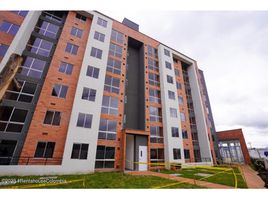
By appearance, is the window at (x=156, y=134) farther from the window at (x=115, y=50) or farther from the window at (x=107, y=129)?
the window at (x=115, y=50)

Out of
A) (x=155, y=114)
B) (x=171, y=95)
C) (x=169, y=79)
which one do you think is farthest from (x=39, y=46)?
(x=171, y=95)

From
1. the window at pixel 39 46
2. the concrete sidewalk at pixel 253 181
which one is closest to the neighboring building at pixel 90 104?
the window at pixel 39 46

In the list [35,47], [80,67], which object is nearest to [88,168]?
[80,67]

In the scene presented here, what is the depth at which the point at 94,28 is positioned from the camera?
19.6 meters

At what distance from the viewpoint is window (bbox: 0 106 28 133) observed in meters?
11.8

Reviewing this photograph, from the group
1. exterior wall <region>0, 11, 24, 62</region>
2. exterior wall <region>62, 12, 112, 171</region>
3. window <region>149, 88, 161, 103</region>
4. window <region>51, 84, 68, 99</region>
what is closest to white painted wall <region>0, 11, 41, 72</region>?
exterior wall <region>0, 11, 24, 62</region>

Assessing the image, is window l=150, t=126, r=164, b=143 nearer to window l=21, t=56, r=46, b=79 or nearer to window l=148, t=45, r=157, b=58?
window l=148, t=45, r=157, b=58

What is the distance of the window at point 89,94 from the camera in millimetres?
15508

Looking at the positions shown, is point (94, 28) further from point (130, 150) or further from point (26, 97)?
point (130, 150)

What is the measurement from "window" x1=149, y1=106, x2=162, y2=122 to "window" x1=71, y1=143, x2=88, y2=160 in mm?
10187

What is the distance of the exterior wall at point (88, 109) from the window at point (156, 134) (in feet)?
26.9

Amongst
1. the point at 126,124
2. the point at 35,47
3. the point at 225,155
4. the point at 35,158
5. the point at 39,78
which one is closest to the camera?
the point at 35,158

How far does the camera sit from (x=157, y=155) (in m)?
18.5

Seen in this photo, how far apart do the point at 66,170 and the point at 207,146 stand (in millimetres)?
21664
